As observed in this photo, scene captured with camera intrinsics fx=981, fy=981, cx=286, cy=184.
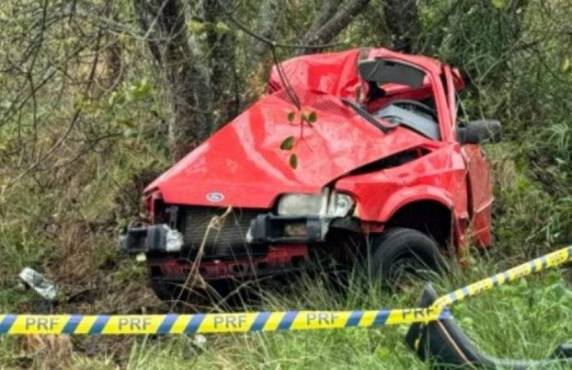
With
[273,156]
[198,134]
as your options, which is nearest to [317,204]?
[273,156]

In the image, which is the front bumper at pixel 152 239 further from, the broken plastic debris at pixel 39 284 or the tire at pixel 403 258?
the broken plastic debris at pixel 39 284

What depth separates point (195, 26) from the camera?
5656 millimetres

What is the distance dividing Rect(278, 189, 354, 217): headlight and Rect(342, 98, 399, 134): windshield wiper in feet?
2.76

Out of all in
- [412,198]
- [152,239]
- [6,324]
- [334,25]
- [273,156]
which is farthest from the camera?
[334,25]

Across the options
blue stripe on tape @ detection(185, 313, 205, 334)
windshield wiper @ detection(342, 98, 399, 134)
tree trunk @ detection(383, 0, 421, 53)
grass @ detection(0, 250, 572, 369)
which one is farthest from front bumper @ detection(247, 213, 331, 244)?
tree trunk @ detection(383, 0, 421, 53)

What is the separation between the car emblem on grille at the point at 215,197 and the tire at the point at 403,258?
1002 millimetres

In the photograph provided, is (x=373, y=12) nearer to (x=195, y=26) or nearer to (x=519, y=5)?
(x=519, y=5)

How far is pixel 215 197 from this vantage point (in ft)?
20.3

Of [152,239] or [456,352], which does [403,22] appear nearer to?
[152,239]

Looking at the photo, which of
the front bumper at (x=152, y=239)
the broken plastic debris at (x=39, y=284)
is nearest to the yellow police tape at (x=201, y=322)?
the front bumper at (x=152, y=239)

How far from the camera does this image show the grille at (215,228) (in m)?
6.18

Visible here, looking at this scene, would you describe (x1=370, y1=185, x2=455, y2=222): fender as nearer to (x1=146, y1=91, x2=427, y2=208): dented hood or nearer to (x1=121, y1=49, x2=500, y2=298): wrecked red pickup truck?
(x1=121, y1=49, x2=500, y2=298): wrecked red pickup truck

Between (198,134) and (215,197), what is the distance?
2282 mm

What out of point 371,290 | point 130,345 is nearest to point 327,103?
point 371,290
